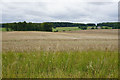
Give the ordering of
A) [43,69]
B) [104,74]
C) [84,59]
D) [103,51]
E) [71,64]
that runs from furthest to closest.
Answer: [103,51], [84,59], [71,64], [43,69], [104,74]

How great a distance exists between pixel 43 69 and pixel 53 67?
308 millimetres

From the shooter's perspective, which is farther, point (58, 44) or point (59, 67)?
point (58, 44)

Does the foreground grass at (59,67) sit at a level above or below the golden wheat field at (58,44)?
below

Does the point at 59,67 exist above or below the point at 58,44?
below

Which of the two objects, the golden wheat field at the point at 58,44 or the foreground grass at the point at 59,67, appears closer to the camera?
the foreground grass at the point at 59,67

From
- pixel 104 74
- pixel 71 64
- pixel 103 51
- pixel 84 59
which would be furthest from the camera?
pixel 103 51

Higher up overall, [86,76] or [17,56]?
[17,56]

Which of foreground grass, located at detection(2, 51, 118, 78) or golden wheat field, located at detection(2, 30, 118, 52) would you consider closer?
foreground grass, located at detection(2, 51, 118, 78)

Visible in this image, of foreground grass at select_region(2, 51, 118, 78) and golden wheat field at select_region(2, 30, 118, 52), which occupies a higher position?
golden wheat field at select_region(2, 30, 118, 52)

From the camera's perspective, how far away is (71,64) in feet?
11.7

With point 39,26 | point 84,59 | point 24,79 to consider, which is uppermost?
point 39,26

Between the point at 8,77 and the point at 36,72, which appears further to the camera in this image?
the point at 36,72

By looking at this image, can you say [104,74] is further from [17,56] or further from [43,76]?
[17,56]

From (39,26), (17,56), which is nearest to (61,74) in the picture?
(17,56)
